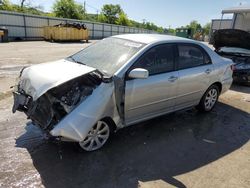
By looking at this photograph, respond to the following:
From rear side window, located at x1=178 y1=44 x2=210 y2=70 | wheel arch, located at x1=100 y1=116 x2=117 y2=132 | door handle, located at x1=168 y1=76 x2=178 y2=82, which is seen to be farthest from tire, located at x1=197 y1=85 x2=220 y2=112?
wheel arch, located at x1=100 y1=116 x2=117 y2=132

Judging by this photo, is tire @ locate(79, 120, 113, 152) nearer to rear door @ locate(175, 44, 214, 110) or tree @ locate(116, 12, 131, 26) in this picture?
rear door @ locate(175, 44, 214, 110)

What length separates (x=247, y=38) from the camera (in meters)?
8.27

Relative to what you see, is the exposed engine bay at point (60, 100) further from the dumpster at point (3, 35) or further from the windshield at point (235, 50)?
the dumpster at point (3, 35)

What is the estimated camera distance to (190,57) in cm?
489

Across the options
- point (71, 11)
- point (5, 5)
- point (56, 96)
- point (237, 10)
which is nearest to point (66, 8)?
point (71, 11)

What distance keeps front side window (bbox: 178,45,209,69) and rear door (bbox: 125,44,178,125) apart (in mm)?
233

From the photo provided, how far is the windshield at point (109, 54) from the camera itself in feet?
12.8

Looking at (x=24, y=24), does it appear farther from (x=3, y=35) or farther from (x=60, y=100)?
(x=60, y=100)

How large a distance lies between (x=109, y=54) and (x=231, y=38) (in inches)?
247

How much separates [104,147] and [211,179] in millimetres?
1615

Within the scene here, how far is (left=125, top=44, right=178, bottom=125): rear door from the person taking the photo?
3.88 m

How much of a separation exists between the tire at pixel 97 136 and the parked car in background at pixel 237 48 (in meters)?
6.38

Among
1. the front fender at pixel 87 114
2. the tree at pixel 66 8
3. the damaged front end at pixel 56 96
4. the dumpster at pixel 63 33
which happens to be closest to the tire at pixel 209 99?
the front fender at pixel 87 114

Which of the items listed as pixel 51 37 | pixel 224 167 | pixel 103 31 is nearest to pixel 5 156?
pixel 224 167
